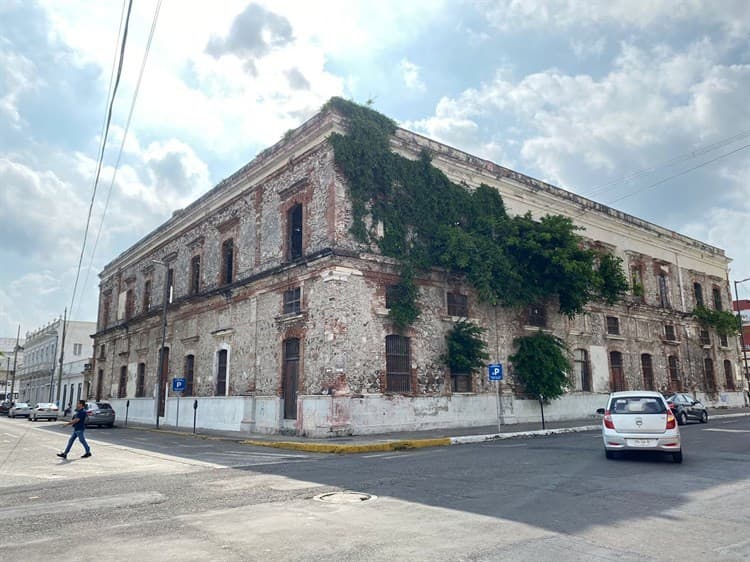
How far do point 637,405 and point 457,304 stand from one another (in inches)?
414

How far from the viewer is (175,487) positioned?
→ 888 cm

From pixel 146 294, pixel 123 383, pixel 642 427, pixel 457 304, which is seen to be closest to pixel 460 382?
pixel 457 304

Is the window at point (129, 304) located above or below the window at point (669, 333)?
above

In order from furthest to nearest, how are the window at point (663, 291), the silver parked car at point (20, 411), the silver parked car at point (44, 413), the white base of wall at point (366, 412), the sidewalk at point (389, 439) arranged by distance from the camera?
the silver parked car at point (20, 411) → the silver parked car at point (44, 413) → the window at point (663, 291) → the white base of wall at point (366, 412) → the sidewalk at point (389, 439)

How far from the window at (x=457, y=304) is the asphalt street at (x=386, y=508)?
926 cm

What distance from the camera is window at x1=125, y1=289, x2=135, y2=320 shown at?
36.0 m

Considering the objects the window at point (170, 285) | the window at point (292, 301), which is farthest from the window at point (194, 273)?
the window at point (292, 301)

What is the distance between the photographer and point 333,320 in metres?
17.9

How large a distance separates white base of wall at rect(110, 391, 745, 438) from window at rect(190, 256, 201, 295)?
5.68 m

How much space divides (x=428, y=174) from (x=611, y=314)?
47.6ft

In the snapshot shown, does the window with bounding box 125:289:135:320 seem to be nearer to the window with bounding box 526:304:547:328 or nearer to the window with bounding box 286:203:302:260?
the window with bounding box 286:203:302:260

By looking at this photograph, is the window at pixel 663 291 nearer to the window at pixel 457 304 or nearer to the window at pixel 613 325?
the window at pixel 613 325

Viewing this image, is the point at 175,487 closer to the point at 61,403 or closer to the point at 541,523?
the point at 541,523

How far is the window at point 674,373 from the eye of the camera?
32.2 metres
